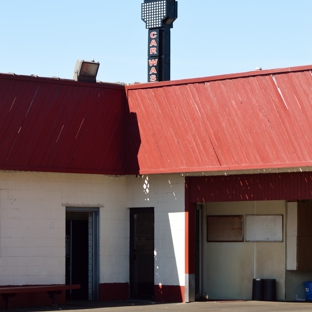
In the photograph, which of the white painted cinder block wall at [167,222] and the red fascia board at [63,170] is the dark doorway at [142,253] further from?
the red fascia board at [63,170]

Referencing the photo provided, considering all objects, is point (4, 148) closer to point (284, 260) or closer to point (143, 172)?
point (143, 172)

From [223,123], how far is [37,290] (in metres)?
6.25

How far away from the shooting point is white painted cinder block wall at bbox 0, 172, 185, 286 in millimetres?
23812

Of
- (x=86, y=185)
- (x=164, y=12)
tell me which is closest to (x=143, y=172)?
(x=86, y=185)

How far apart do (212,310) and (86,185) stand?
5181 mm

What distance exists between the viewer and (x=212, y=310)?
22.3m

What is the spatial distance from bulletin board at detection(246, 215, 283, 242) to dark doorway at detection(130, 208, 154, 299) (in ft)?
9.15

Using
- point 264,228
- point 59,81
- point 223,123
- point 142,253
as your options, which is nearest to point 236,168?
point 223,123

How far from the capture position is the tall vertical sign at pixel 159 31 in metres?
54.6

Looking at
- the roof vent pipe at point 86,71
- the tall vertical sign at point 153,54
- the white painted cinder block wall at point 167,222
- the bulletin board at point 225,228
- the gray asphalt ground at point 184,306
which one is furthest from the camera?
the tall vertical sign at point 153,54

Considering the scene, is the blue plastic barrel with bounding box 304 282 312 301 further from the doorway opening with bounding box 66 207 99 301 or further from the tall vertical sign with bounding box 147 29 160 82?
the tall vertical sign with bounding box 147 29 160 82

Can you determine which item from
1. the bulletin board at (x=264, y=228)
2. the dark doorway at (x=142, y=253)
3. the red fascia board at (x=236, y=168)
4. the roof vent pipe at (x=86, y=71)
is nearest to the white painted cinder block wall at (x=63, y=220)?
the dark doorway at (x=142, y=253)

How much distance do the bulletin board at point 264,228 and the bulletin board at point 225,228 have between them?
9.0 inches

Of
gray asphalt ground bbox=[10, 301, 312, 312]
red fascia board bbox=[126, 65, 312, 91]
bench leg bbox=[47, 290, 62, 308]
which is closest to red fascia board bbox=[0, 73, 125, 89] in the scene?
red fascia board bbox=[126, 65, 312, 91]
